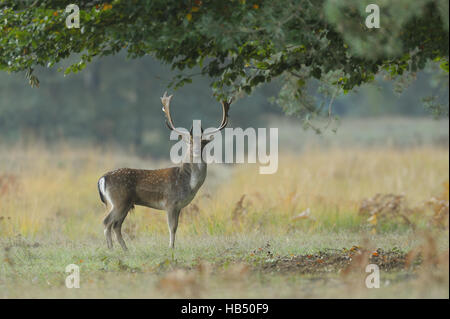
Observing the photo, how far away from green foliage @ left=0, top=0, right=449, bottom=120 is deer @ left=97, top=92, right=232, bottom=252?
1.58 meters

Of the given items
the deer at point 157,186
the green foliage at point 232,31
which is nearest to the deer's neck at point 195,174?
the deer at point 157,186

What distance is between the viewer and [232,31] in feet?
23.7

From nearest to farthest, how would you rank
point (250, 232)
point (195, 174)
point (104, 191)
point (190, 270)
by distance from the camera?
point (190, 270) → point (104, 191) → point (195, 174) → point (250, 232)

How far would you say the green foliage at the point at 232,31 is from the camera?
6.75 m

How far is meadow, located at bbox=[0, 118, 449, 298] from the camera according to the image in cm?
758

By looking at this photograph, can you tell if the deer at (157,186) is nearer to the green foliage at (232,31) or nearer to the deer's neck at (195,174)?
the deer's neck at (195,174)

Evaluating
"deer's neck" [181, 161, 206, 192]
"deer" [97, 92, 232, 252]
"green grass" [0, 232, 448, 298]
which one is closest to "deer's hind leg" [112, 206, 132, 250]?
"deer" [97, 92, 232, 252]

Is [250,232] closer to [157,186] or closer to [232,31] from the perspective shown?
[157,186]

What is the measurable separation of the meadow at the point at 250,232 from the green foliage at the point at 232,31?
1925 millimetres

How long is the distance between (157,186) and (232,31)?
3394 millimetres

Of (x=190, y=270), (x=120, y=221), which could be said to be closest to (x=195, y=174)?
(x=120, y=221)

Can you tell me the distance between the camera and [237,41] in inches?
288

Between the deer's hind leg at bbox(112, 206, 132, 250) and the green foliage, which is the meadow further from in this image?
the green foliage
